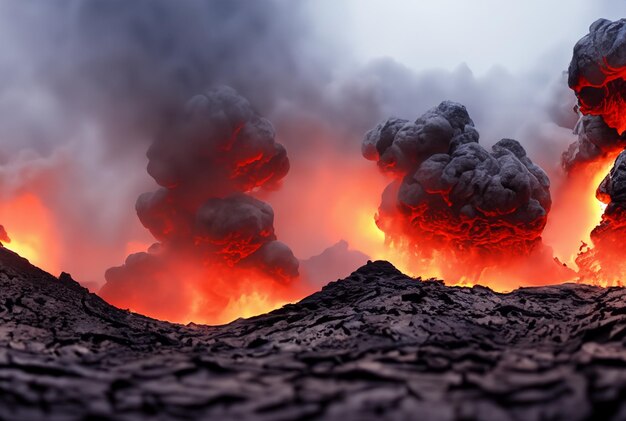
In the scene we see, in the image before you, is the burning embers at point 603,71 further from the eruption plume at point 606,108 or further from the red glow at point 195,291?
the red glow at point 195,291

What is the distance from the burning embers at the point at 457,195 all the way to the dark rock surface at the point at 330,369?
1206 centimetres

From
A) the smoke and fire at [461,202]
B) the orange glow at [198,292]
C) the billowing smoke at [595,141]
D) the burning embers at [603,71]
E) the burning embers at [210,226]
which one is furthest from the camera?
the orange glow at [198,292]

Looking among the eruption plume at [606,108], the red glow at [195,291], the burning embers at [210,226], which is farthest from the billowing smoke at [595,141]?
the red glow at [195,291]

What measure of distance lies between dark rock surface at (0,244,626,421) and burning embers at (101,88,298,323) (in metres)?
13.2

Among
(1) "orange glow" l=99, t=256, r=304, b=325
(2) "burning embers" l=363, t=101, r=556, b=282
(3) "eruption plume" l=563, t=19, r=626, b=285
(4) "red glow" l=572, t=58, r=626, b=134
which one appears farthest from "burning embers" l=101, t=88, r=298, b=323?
(4) "red glow" l=572, t=58, r=626, b=134

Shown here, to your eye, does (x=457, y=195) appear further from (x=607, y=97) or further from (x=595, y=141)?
(x=595, y=141)

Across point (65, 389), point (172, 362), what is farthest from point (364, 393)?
point (65, 389)

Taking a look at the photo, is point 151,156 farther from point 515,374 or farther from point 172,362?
point 515,374

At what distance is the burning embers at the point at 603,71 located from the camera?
11883mm

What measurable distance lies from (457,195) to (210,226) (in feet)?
37.1

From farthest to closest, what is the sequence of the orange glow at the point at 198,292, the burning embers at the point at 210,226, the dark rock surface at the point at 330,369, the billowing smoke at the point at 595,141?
the orange glow at the point at 198,292 < the burning embers at the point at 210,226 < the billowing smoke at the point at 595,141 < the dark rock surface at the point at 330,369

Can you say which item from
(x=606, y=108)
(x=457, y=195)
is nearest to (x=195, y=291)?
(x=457, y=195)

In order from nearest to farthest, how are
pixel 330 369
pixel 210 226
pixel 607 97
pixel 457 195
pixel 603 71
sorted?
pixel 330 369
pixel 603 71
pixel 607 97
pixel 457 195
pixel 210 226

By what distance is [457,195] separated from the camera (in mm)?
16109
